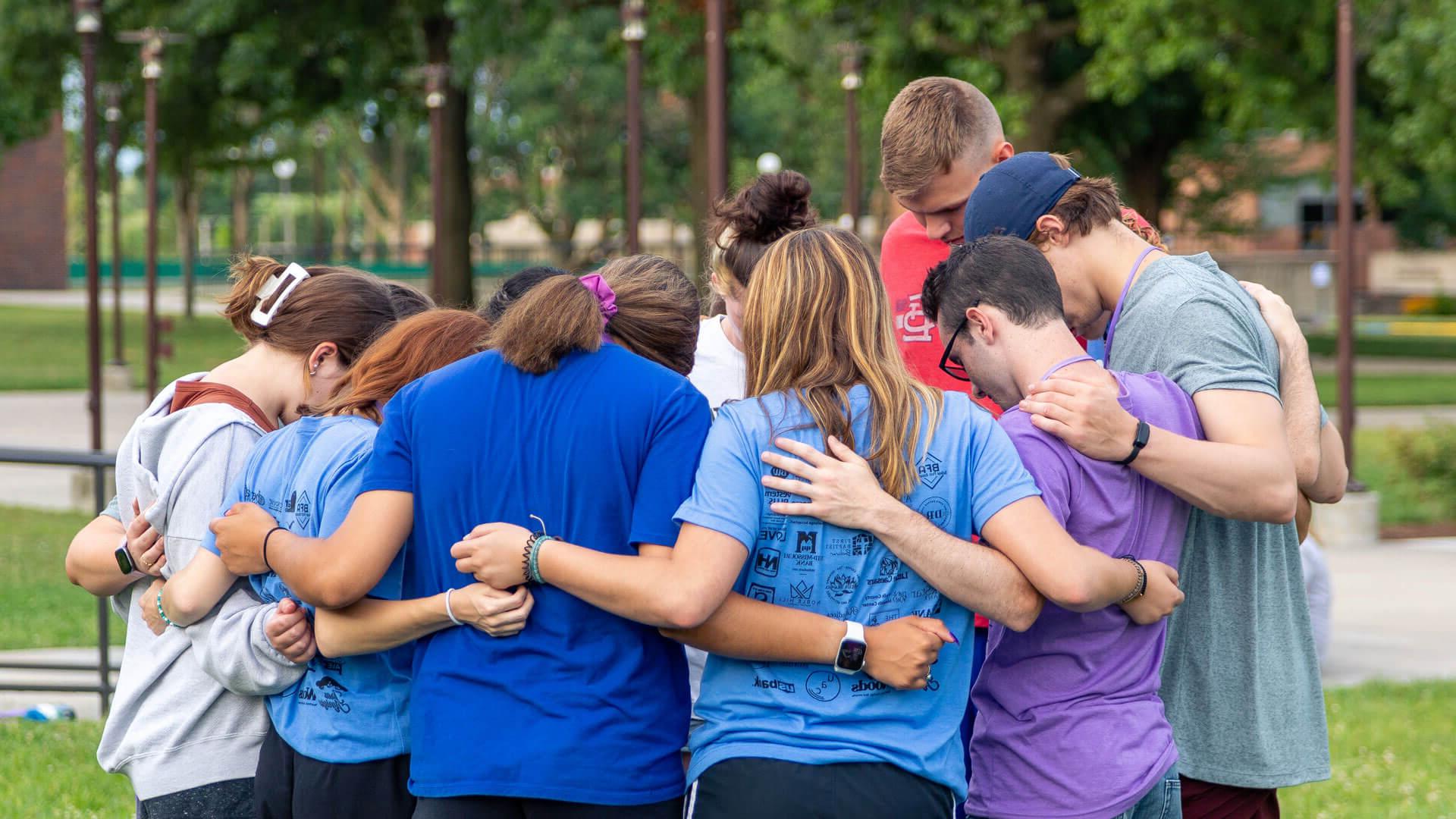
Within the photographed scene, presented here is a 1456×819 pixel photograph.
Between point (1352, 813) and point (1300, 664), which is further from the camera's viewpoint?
point (1352, 813)

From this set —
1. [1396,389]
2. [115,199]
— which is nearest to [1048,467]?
[115,199]

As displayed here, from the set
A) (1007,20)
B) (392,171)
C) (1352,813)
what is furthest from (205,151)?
(1352,813)

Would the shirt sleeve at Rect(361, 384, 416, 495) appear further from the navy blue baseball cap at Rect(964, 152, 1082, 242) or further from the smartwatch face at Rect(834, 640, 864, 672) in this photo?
the navy blue baseball cap at Rect(964, 152, 1082, 242)

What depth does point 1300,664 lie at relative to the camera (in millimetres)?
3025

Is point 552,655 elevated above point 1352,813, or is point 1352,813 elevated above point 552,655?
point 552,655

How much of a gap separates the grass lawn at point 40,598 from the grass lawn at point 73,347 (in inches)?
434

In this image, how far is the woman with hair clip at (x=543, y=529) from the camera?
2.57 m

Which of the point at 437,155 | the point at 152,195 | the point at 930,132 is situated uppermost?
the point at 437,155

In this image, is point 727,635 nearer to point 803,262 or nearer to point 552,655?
point 552,655

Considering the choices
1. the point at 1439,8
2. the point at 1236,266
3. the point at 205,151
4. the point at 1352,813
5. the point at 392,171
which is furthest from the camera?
the point at 392,171

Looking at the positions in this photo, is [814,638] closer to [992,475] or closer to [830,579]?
[830,579]

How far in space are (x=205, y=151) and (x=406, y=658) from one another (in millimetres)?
29550

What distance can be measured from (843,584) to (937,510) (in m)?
0.21

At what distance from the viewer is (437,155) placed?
19.9 metres
